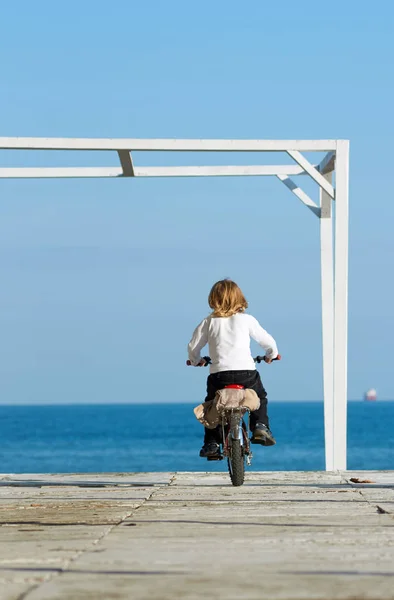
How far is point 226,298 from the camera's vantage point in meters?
8.45

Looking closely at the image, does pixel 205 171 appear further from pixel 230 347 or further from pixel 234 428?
pixel 234 428

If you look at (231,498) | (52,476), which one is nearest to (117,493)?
(231,498)

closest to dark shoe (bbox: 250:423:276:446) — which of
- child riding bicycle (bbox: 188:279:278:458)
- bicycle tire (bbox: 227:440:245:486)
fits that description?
child riding bicycle (bbox: 188:279:278:458)

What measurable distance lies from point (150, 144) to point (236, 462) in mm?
3203

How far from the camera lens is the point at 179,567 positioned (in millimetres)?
4086

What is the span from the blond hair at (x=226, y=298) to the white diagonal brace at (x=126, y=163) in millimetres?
2432

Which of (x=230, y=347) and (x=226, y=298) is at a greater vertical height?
(x=226, y=298)

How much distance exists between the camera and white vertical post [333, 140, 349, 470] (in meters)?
10.4

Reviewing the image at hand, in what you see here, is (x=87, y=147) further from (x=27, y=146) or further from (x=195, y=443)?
(x=195, y=443)

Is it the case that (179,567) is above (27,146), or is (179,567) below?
below

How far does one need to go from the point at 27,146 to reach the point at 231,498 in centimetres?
410

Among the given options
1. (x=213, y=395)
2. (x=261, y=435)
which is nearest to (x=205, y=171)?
(x=213, y=395)

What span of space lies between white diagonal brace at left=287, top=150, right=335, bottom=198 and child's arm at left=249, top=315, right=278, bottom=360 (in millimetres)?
2239

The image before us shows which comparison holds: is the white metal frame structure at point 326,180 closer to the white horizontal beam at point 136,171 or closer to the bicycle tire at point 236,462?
the white horizontal beam at point 136,171
